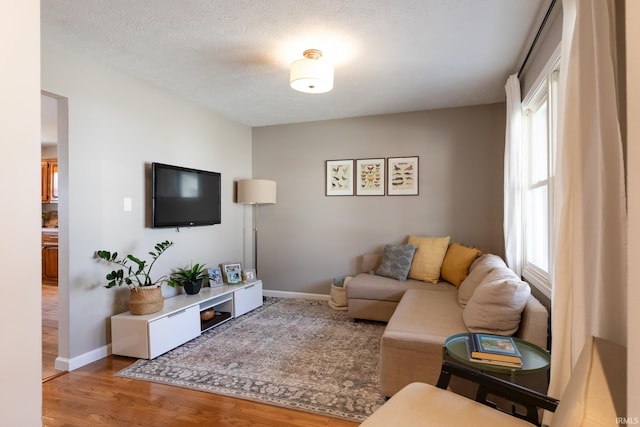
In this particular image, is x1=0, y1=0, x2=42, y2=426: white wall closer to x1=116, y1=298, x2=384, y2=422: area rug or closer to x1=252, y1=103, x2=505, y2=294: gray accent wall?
x1=116, y1=298, x2=384, y2=422: area rug

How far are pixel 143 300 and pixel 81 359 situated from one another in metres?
0.61

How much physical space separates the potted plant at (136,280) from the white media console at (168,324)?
80 mm

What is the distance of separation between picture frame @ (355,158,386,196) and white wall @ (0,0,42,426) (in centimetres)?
376

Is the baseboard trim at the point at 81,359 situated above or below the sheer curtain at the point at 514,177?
below

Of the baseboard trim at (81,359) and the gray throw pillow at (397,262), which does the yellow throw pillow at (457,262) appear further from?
the baseboard trim at (81,359)

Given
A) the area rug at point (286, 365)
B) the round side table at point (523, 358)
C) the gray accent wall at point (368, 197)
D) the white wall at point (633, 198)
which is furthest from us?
the gray accent wall at point (368, 197)

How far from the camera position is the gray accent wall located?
4000 millimetres

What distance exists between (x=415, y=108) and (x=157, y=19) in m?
2.94

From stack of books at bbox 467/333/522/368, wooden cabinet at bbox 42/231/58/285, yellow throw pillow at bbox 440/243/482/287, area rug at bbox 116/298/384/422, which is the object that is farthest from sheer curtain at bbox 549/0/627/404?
wooden cabinet at bbox 42/231/58/285

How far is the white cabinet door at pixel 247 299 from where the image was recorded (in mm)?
3797

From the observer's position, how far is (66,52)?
101 inches

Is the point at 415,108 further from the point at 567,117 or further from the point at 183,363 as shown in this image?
the point at 183,363

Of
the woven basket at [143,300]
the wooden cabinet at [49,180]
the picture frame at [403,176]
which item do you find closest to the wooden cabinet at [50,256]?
the wooden cabinet at [49,180]

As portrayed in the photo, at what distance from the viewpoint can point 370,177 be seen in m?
4.43
